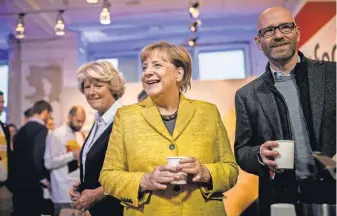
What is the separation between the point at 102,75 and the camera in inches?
69.3

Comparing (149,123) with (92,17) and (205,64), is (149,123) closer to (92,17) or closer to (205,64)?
(92,17)

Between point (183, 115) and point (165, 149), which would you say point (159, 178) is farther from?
point (183, 115)

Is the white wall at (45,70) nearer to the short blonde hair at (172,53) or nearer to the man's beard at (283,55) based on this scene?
the short blonde hair at (172,53)

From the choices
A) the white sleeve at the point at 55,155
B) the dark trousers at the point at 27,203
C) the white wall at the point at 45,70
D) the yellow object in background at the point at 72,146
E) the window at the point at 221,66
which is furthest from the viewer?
the window at the point at 221,66

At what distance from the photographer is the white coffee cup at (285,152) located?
3.42 feet

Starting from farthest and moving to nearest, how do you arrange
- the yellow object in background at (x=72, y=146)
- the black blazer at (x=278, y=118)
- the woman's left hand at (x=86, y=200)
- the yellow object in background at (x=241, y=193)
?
1. the yellow object in background at (x=72, y=146)
2. the yellow object in background at (x=241, y=193)
3. the woman's left hand at (x=86, y=200)
4. the black blazer at (x=278, y=118)

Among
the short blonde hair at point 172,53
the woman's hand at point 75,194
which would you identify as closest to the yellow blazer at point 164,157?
the short blonde hair at point 172,53

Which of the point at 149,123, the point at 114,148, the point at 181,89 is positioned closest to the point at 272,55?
the point at 181,89

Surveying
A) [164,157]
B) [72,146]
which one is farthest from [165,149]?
[72,146]

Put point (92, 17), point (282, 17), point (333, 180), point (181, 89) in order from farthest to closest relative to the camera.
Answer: point (92, 17), point (181, 89), point (282, 17), point (333, 180)

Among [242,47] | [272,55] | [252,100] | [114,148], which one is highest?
[242,47]

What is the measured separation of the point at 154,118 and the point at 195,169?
0.26 meters

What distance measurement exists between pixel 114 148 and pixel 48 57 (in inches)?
177

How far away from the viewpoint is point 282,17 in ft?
4.19
